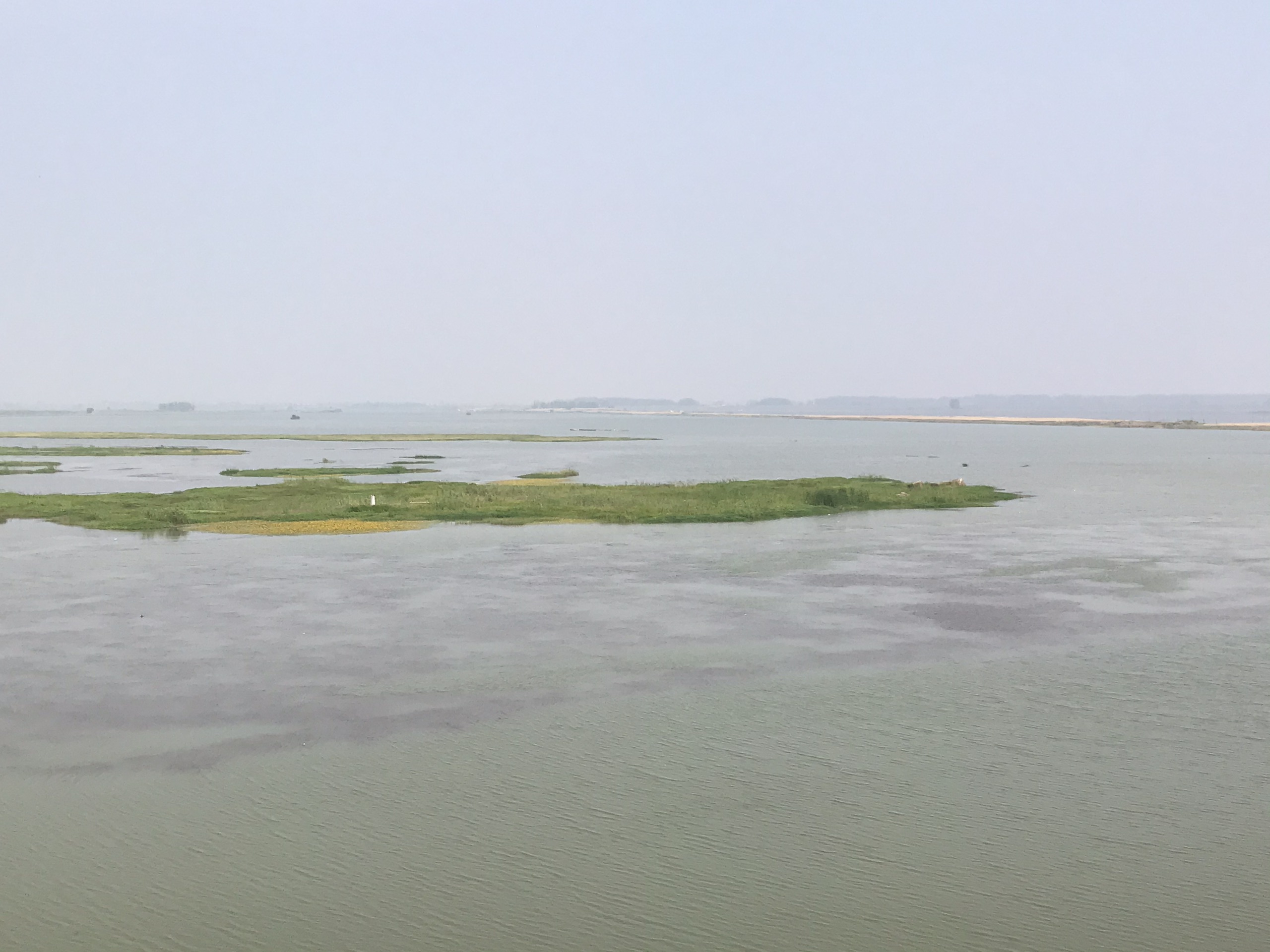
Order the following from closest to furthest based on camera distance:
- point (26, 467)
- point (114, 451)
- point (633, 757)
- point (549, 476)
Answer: point (633, 757) → point (549, 476) → point (26, 467) → point (114, 451)

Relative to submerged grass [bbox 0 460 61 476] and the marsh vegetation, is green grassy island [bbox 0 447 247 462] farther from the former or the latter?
submerged grass [bbox 0 460 61 476]

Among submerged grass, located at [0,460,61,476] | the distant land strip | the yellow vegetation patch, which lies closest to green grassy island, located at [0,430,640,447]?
the distant land strip

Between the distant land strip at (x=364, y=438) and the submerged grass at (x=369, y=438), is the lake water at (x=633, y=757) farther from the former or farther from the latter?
the distant land strip at (x=364, y=438)

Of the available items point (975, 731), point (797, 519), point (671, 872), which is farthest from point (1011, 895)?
point (797, 519)

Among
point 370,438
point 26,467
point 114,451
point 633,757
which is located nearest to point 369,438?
point 370,438

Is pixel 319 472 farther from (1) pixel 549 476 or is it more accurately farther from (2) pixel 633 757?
(2) pixel 633 757
